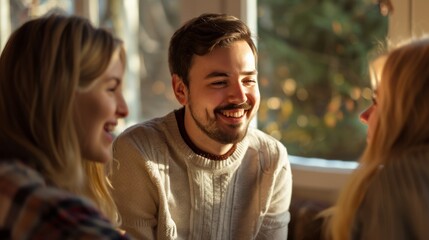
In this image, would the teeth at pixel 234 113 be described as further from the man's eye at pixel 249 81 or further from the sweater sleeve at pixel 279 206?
the sweater sleeve at pixel 279 206

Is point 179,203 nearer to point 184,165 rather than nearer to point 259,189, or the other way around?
point 184,165

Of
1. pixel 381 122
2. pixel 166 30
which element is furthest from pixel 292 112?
pixel 381 122

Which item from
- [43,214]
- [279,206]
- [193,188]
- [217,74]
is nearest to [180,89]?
[217,74]

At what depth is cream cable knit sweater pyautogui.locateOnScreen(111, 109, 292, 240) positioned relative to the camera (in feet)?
7.20

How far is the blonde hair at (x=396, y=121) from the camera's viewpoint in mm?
1533

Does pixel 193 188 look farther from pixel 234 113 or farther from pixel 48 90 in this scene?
pixel 48 90

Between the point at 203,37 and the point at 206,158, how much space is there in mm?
365

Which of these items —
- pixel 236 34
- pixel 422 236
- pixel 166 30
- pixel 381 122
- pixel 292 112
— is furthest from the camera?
pixel 166 30

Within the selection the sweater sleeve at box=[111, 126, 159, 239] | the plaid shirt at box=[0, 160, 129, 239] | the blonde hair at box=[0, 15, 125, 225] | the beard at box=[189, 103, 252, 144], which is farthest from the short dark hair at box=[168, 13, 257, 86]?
the plaid shirt at box=[0, 160, 129, 239]

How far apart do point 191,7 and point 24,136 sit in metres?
1.79

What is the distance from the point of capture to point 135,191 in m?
2.20

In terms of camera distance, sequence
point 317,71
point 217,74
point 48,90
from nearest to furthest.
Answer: point 48,90 → point 217,74 → point 317,71

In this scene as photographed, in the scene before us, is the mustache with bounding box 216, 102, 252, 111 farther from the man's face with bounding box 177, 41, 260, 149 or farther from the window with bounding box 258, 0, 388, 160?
the window with bounding box 258, 0, 388, 160

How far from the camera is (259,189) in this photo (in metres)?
2.33
